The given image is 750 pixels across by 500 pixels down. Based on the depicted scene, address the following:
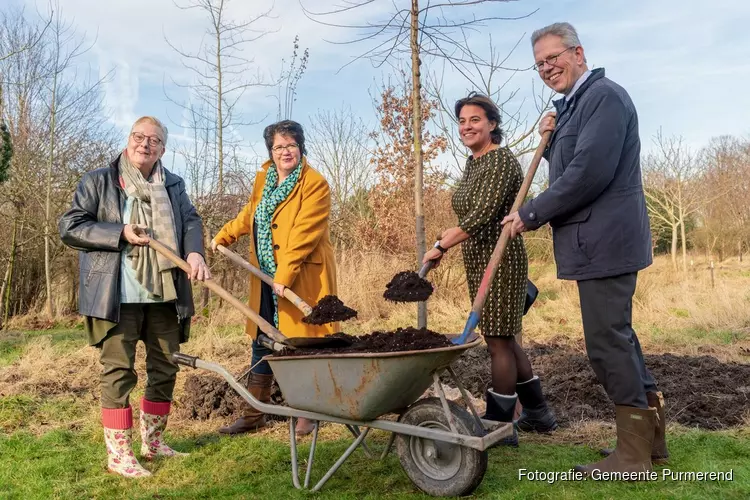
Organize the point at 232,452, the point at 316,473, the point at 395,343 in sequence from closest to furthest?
the point at 395,343
the point at 316,473
the point at 232,452

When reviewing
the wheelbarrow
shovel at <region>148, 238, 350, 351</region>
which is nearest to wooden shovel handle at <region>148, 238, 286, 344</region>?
shovel at <region>148, 238, 350, 351</region>

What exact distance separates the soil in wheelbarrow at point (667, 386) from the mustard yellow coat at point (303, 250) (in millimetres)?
1458

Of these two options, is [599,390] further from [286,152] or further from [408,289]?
[286,152]

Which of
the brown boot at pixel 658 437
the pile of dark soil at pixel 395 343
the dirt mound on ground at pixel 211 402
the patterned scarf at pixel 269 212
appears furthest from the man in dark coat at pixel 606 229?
the dirt mound on ground at pixel 211 402

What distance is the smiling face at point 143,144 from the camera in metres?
3.24

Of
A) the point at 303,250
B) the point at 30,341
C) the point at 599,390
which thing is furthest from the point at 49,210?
the point at 599,390

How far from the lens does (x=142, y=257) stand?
10.4 ft

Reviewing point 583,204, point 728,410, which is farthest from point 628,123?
point 728,410

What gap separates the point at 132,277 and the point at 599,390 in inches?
132

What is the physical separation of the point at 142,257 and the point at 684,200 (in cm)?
2236

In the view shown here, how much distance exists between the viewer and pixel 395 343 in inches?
103

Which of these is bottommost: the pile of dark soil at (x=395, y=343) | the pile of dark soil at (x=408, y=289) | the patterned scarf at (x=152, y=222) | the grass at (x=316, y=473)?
the grass at (x=316, y=473)

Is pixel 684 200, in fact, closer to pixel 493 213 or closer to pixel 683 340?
pixel 683 340

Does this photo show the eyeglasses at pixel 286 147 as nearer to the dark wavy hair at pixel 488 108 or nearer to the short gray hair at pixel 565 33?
the dark wavy hair at pixel 488 108
